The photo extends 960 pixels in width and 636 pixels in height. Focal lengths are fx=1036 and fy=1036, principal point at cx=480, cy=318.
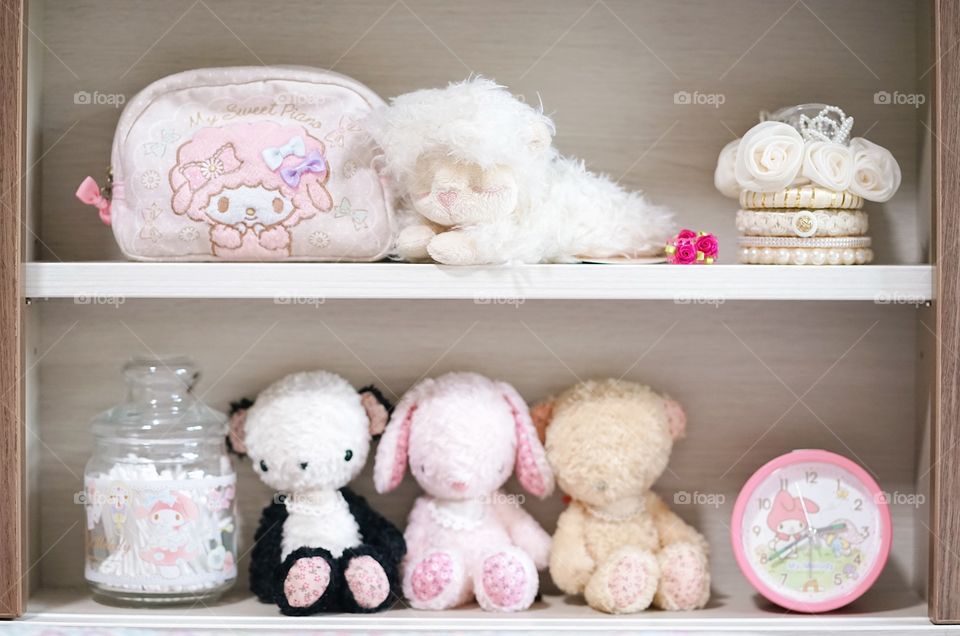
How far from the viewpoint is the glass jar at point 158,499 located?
1.26m

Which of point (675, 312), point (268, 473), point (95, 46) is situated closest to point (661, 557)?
point (675, 312)

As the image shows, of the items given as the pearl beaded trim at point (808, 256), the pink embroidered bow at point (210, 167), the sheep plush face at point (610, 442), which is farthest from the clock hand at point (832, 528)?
Result: the pink embroidered bow at point (210, 167)

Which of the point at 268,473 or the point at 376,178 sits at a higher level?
the point at 376,178

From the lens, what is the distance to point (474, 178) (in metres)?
1.20

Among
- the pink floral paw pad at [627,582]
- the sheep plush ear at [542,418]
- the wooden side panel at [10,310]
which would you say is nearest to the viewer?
the wooden side panel at [10,310]

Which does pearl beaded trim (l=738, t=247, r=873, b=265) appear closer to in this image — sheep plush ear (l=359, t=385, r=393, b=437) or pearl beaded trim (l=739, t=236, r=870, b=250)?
pearl beaded trim (l=739, t=236, r=870, b=250)

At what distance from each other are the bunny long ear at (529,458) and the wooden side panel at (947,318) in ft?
1.53

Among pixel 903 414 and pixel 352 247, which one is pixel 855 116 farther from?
pixel 352 247

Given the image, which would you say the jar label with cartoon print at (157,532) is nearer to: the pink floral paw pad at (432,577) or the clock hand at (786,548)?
the pink floral paw pad at (432,577)

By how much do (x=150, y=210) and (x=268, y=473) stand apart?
36 centimetres

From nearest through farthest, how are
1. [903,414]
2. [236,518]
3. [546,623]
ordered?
[546,623]
[236,518]
[903,414]

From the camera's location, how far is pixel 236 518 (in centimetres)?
133

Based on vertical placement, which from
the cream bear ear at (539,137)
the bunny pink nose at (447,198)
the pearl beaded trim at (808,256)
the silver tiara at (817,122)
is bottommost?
the pearl beaded trim at (808,256)

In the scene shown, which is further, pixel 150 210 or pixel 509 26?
pixel 509 26
